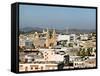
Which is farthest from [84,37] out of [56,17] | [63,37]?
[56,17]

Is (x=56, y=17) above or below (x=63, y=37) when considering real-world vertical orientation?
above

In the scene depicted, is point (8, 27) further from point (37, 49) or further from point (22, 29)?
point (37, 49)

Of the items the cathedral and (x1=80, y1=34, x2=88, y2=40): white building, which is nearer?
the cathedral

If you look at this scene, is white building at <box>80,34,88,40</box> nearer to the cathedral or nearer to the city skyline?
the city skyline

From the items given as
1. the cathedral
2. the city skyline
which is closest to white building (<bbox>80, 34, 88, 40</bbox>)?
the city skyline

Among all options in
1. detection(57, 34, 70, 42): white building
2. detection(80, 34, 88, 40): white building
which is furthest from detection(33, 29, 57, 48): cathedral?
detection(80, 34, 88, 40): white building

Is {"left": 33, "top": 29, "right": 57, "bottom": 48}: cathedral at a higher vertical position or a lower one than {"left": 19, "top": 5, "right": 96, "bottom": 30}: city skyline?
lower

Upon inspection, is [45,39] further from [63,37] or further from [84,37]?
[84,37]

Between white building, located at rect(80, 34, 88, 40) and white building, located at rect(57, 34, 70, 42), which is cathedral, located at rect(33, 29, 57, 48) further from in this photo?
white building, located at rect(80, 34, 88, 40)
